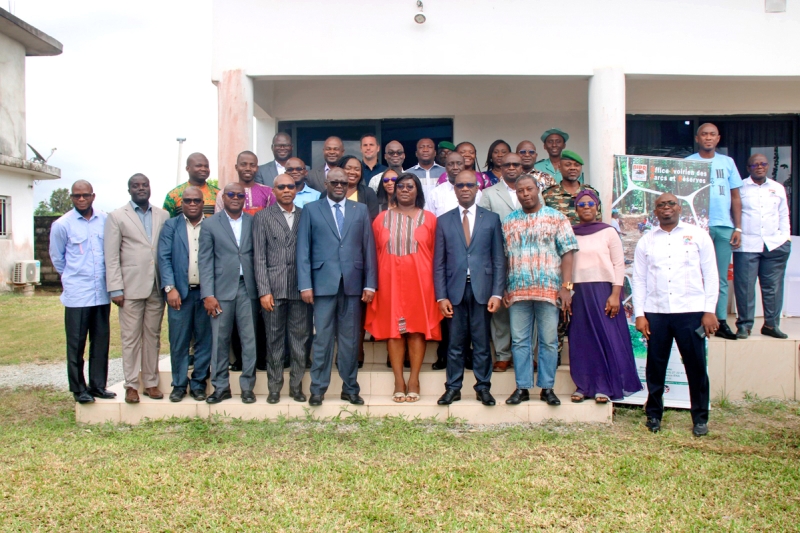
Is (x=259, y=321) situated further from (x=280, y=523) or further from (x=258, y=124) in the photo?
(x=258, y=124)

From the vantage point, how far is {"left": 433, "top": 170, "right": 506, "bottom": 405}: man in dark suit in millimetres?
5016

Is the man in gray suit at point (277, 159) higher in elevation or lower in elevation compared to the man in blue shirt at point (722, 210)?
higher

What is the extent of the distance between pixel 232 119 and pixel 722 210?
15.6 ft

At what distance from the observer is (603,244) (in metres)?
5.10

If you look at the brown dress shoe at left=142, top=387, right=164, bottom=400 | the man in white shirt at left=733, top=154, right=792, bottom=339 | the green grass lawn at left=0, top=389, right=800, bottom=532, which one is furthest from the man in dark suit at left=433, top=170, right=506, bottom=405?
the man in white shirt at left=733, top=154, right=792, bottom=339

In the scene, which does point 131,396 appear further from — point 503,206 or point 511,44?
point 511,44

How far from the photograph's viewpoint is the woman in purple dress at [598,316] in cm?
508

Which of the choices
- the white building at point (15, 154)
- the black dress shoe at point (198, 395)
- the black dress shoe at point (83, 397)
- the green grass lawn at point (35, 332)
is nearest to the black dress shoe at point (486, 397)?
the black dress shoe at point (198, 395)

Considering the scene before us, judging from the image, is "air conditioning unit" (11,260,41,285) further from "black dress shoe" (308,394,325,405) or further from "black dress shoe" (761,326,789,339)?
"black dress shoe" (761,326,789,339)

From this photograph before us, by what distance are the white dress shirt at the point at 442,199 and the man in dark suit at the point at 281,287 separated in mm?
1329

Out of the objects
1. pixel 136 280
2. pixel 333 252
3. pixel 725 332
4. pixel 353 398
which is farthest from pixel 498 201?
pixel 136 280

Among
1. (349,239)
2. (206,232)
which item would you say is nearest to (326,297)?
(349,239)

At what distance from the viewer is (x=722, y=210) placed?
6.08 meters

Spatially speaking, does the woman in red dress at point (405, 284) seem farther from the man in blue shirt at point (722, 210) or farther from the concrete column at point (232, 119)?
the man in blue shirt at point (722, 210)
